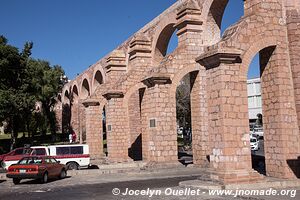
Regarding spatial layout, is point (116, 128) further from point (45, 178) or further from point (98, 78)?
point (98, 78)

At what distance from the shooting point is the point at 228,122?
9.95 meters

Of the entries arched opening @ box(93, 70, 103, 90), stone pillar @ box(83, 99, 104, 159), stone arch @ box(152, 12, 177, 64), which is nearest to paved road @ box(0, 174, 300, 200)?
stone arch @ box(152, 12, 177, 64)

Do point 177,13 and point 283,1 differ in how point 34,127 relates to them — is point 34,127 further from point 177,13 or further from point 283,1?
point 283,1

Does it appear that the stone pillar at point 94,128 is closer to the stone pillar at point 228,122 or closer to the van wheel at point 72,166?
the van wheel at point 72,166

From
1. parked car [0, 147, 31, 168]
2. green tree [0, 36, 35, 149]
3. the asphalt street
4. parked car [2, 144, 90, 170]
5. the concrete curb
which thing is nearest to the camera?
the asphalt street

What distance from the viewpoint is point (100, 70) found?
29.4m

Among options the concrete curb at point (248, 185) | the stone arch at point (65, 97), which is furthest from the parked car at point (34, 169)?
the stone arch at point (65, 97)

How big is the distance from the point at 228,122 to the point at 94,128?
15.7 m

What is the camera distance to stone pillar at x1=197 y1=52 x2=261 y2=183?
387 inches

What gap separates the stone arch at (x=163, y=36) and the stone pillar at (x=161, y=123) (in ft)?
12.5

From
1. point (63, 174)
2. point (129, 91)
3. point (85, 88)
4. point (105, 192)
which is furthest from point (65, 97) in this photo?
point (105, 192)

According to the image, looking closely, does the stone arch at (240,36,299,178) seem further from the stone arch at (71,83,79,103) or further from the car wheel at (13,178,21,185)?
the stone arch at (71,83,79,103)

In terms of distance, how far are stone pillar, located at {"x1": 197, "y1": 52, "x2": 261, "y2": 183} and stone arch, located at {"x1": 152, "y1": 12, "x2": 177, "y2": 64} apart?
27.4 feet

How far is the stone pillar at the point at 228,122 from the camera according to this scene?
9836mm
